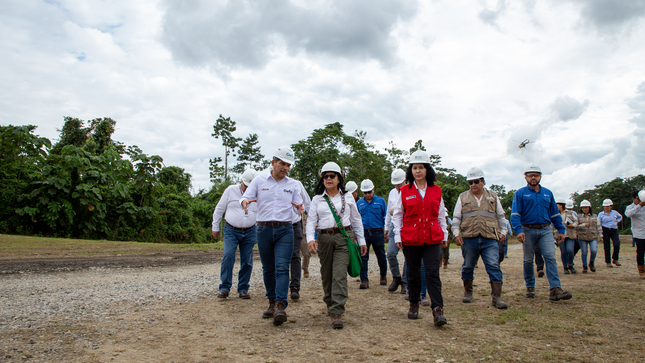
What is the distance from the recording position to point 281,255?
499 centimetres

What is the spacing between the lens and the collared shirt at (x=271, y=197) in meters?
5.10

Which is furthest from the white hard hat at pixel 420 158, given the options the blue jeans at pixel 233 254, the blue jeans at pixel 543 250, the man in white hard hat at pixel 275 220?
the blue jeans at pixel 233 254

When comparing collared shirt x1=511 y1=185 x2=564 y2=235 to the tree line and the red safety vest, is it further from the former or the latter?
the tree line

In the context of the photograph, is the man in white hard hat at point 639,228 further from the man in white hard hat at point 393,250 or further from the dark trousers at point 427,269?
→ the dark trousers at point 427,269

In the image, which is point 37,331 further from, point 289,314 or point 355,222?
point 355,222

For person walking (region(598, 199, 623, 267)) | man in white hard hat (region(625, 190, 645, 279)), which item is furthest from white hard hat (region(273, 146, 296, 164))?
person walking (region(598, 199, 623, 267))

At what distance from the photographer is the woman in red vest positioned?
15.4ft

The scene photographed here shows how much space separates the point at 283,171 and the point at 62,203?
17.1m

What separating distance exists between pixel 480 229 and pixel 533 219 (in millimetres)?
1154

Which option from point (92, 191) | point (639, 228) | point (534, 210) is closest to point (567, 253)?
point (639, 228)

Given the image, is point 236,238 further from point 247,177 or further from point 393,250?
point 393,250

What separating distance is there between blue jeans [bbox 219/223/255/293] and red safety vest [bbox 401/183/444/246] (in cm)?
286

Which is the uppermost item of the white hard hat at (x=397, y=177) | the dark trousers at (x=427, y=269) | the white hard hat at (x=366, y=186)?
the white hard hat at (x=397, y=177)

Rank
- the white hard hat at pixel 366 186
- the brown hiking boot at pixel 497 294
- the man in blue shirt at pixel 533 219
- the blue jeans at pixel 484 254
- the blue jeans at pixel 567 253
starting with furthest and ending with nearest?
1. the blue jeans at pixel 567 253
2. the white hard hat at pixel 366 186
3. the man in blue shirt at pixel 533 219
4. the blue jeans at pixel 484 254
5. the brown hiking boot at pixel 497 294
